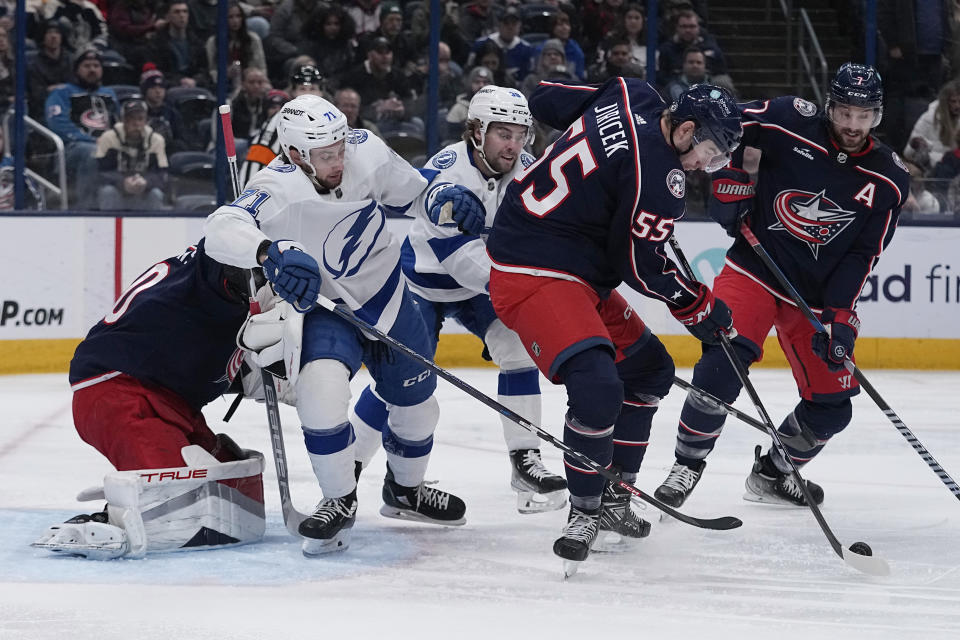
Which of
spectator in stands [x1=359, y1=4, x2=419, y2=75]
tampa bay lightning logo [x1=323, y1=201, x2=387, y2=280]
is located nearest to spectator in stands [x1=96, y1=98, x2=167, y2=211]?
spectator in stands [x1=359, y1=4, x2=419, y2=75]

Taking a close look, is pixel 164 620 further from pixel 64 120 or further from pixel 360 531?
pixel 64 120

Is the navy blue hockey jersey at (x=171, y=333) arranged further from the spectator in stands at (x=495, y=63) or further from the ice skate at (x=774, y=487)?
the spectator in stands at (x=495, y=63)

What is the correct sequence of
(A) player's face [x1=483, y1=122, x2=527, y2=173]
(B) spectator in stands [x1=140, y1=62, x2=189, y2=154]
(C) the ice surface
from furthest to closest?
(B) spectator in stands [x1=140, y1=62, x2=189, y2=154]
(A) player's face [x1=483, y1=122, x2=527, y2=173]
(C) the ice surface

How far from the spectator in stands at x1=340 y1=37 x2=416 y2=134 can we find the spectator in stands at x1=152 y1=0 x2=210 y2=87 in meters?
0.75

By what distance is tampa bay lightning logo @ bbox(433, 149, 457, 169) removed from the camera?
12.9 ft

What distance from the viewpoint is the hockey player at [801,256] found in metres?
3.76

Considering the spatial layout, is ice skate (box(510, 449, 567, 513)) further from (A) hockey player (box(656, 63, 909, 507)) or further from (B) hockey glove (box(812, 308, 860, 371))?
(B) hockey glove (box(812, 308, 860, 371))

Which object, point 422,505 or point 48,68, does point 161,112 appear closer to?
point 48,68

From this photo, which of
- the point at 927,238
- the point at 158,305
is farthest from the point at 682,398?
the point at 158,305

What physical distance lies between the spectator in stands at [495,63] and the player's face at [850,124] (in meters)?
3.83

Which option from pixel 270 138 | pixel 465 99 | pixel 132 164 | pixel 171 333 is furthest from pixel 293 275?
pixel 465 99

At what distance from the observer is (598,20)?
765 centimetres

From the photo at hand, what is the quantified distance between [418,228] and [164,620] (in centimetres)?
171

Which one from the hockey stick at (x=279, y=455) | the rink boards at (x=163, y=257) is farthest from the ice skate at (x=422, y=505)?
the rink boards at (x=163, y=257)
